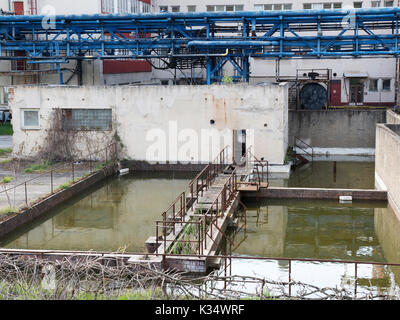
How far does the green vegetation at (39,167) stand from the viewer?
24.5m

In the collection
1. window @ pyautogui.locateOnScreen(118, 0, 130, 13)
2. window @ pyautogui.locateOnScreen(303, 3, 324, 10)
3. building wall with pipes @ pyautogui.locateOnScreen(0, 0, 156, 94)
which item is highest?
window @ pyautogui.locateOnScreen(303, 3, 324, 10)

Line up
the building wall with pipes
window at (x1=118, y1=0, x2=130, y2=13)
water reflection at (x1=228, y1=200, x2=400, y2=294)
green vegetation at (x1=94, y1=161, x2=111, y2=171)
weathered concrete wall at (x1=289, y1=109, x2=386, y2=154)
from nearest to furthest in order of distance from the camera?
water reflection at (x1=228, y1=200, x2=400, y2=294) < green vegetation at (x1=94, y1=161, x2=111, y2=171) < weathered concrete wall at (x1=289, y1=109, x2=386, y2=154) < the building wall with pipes < window at (x1=118, y1=0, x2=130, y2=13)

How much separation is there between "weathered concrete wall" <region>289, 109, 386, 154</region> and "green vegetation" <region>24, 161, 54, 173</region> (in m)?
12.7

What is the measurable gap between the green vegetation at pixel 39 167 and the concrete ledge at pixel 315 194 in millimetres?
8584

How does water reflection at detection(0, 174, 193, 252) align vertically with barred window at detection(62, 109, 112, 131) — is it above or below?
below

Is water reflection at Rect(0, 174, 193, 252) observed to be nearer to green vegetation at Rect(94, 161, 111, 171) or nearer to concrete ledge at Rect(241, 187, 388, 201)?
green vegetation at Rect(94, 161, 111, 171)

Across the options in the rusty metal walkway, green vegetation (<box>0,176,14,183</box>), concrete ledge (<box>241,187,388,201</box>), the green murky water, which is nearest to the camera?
the rusty metal walkway

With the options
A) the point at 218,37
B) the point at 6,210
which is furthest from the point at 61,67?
the point at 6,210

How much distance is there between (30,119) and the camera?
91.2ft

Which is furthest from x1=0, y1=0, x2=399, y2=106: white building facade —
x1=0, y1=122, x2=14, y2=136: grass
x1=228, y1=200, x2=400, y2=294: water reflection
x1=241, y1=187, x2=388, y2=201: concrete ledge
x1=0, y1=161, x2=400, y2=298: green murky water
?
x1=228, y1=200, x2=400, y2=294: water reflection

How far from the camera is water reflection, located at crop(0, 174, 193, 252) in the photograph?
17031mm

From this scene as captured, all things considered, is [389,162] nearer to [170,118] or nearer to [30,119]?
[170,118]
